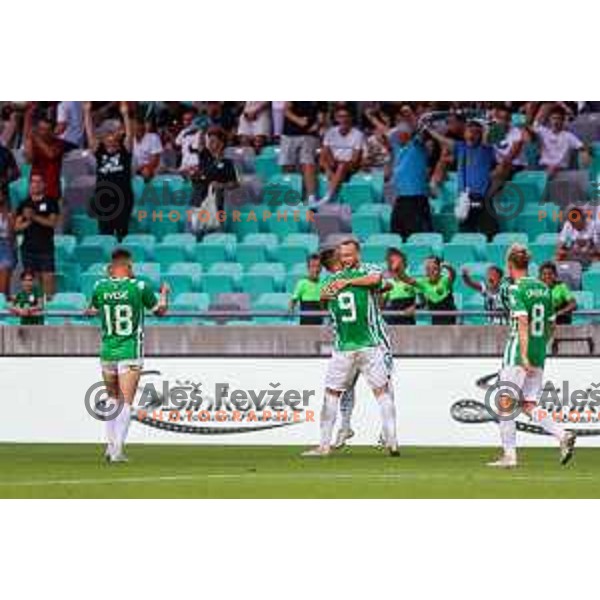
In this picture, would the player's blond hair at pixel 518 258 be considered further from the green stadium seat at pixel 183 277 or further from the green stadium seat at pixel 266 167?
the green stadium seat at pixel 266 167

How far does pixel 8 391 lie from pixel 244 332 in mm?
2811

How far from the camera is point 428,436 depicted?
82.3 ft

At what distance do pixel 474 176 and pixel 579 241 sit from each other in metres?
2.02

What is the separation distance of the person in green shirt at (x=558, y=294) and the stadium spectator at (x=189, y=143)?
257 inches

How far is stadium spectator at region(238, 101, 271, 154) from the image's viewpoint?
1241 inches

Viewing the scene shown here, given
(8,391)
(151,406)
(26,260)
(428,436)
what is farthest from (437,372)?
(26,260)

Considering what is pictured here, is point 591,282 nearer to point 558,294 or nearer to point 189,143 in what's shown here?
point 558,294

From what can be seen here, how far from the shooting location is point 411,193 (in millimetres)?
30062

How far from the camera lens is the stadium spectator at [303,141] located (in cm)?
3100

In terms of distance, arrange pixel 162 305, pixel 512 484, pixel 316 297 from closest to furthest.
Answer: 1. pixel 512 484
2. pixel 162 305
3. pixel 316 297

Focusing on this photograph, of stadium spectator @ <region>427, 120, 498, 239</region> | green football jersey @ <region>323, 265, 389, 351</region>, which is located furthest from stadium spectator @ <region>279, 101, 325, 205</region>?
green football jersey @ <region>323, 265, 389, 351</region>

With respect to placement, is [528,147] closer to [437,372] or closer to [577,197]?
[577,197]

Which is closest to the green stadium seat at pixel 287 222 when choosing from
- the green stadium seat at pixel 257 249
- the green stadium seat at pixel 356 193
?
the green stadium seat at pixel 257 249

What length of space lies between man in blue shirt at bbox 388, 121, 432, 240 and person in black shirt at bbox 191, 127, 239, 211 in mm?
2371
